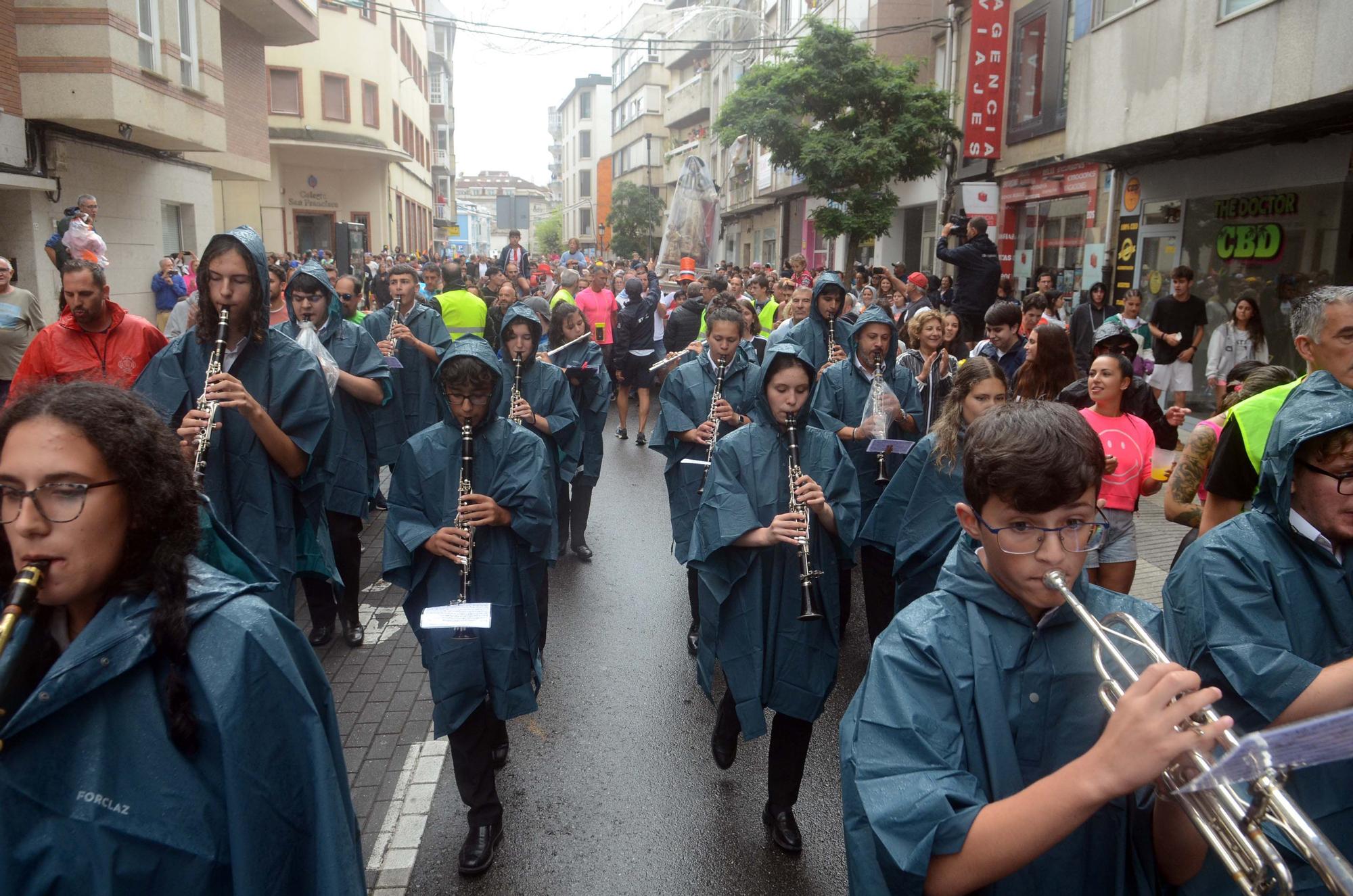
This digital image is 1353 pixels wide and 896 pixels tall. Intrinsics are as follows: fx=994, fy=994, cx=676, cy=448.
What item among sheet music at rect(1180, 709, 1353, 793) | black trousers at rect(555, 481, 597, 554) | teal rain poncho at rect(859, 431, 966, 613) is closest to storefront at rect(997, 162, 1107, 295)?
black trousers at rect(555, 481, 597, 554)

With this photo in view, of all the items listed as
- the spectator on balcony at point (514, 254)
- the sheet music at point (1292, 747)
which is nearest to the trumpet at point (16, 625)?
the sheet music at point (1292, 747)

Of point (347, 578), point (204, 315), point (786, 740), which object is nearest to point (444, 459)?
point (204, 315)

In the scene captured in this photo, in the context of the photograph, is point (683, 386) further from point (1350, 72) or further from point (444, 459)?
point (1350, 72)

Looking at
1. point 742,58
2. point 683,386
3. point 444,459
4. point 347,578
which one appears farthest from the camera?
point 742,58

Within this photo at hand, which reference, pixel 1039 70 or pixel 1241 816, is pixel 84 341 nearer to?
pixel 1241 816

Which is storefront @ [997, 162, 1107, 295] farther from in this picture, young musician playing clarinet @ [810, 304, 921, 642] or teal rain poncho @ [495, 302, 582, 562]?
teal rain poncho @ [495, 302, 582, 562]

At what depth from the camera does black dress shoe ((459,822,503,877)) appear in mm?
3746

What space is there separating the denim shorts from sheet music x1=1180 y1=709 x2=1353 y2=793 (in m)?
3.49

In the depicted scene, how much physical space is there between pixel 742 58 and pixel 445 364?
39959 mm

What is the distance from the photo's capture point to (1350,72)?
28.7 feet

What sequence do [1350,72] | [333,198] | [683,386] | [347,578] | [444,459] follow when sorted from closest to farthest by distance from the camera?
1. [444,459]
2. [347,578]
3. [683,386]
4. [1350,72]
5. [333,198]

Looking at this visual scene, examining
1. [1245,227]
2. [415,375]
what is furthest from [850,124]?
[415,375]

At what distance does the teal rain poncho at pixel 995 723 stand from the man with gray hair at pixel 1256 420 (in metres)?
1.46

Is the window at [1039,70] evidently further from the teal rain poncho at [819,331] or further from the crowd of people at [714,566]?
the crowd of people at [714,566]
